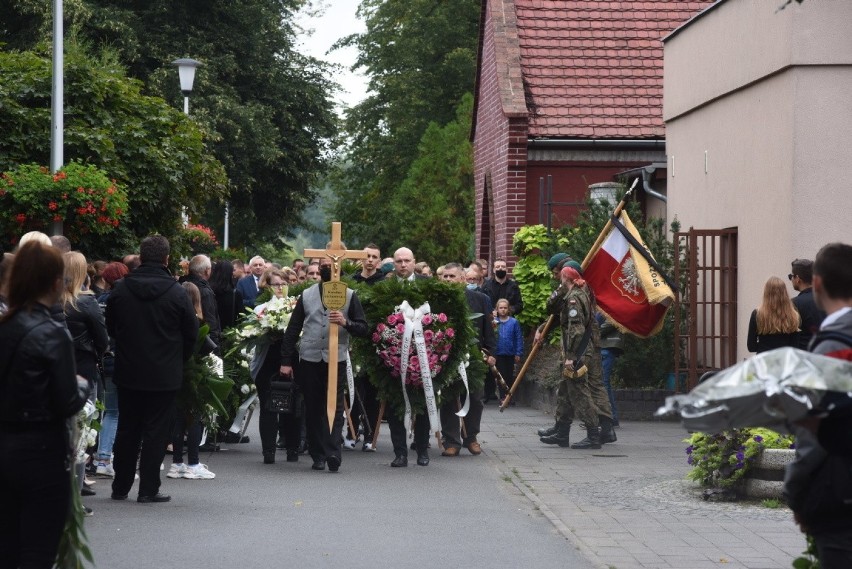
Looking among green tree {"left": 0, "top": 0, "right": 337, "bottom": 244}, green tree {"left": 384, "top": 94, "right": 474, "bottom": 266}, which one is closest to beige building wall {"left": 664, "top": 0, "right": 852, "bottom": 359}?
green tree {"left": 0, "top": 0, "right": 337, "bottom": 244}

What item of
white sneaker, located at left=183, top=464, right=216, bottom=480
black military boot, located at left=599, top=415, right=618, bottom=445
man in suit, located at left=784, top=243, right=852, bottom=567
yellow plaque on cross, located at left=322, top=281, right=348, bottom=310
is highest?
yellow plaque on cross, located at left=322, top=281, right=348, bottom=310

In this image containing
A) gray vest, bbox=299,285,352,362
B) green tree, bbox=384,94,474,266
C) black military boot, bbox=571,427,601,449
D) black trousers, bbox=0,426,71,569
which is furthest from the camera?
A: green tree, bbox=384,94,474,266

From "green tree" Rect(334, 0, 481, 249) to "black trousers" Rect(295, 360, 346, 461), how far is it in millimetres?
32802

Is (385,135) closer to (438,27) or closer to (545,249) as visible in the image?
(438,27)

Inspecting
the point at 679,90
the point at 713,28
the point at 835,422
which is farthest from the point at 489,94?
the point at 835,422

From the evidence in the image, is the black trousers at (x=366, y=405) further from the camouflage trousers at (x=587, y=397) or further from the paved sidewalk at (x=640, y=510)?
the camouflage trousers at (x=587, y=397)

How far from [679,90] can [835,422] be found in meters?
14.9

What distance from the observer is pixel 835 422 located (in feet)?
15.8

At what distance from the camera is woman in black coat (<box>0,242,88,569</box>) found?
18.9 ft

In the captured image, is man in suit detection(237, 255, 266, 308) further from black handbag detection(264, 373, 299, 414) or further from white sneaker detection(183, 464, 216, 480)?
white sneaker detection(183, 464, 216, 480)

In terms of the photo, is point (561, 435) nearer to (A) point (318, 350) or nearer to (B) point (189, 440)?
(A) point (318, 350)

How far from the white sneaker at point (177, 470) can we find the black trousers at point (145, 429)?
1.59 m

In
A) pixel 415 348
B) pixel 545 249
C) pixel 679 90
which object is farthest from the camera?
pixel 545 249

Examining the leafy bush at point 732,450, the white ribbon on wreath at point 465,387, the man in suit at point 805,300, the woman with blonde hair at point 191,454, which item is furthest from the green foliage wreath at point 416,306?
the leafy bush at point 732,450
